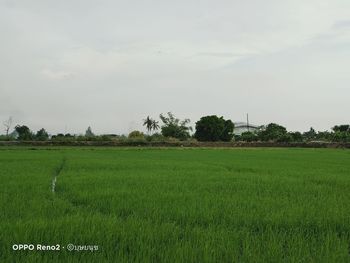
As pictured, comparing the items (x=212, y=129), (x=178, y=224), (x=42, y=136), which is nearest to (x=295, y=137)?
(x=212, y=129)

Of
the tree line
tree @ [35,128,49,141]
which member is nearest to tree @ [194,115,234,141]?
the tree line

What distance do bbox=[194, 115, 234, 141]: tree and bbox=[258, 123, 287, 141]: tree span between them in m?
5.04

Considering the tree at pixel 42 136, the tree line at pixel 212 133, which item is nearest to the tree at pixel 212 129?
the tree line at pixel 212 133

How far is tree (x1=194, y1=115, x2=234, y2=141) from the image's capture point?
2170 inches

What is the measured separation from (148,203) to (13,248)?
8.05 ft

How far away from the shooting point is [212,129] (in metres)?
54.7

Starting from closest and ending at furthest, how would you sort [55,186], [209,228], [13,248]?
[13,248] → [209,228] → [55,186]

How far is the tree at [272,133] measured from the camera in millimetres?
52019

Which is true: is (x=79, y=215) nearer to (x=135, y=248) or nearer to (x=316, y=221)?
(x=135, y=248)

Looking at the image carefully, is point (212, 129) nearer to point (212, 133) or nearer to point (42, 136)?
point (212, 133)

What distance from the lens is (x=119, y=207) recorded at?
16.8 ft

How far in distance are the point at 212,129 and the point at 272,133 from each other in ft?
27.6

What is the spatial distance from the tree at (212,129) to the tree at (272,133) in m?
5.04

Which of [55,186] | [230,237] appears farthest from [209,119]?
[230,237]
